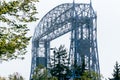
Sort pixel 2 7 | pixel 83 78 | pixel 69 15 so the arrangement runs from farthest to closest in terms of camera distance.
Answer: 1. pixel 69 15
2. pixel 83 78
3. pixel 2 7

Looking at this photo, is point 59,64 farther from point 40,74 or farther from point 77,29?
point 77,29

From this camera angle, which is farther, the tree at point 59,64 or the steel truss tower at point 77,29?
the steel truss tower at point 77,29

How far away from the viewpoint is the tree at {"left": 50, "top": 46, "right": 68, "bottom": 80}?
226 feet

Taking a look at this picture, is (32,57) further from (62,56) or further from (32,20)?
(32,20)

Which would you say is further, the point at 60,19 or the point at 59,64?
the point at 60,19

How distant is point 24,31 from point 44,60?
331 feet

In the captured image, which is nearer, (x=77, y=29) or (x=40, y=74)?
(x=40, y=74)

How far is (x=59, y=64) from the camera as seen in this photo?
226 ft

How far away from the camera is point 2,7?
1964 centimetres

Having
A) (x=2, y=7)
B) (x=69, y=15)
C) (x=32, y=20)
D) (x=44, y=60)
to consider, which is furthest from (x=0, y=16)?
(x=44, y=60)

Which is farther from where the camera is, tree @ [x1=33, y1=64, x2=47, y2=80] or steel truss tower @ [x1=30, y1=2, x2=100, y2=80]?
steel truss tower @ [x1=30, y1=2, x2=100, y2=80]

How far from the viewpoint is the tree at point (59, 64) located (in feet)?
226

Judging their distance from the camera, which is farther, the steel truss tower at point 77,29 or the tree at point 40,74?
the steel truss tower at point 77,29

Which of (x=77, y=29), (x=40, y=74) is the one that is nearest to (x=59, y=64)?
(x=40, y=74)
